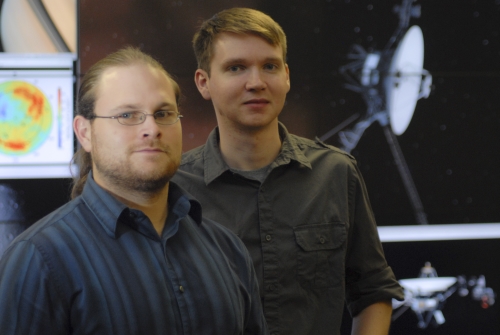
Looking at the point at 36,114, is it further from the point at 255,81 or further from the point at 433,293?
the point at 433,293

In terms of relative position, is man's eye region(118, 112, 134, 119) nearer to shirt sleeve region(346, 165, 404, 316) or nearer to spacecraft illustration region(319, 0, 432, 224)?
shirt sleeve region(346, 165, 404, 316)

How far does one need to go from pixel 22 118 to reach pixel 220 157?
3.08ft

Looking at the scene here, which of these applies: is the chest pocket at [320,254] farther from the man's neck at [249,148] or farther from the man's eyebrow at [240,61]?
the man's eyebrow at [240,61]

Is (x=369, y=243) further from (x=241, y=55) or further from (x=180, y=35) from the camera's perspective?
(x=180, y=35)

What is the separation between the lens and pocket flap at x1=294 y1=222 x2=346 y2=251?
1.53 meters

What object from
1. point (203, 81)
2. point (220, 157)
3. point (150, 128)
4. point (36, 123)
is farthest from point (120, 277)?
point (36, 123)

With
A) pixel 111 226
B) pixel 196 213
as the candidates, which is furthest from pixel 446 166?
pixel 111 226

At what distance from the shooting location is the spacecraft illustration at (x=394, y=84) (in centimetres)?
230

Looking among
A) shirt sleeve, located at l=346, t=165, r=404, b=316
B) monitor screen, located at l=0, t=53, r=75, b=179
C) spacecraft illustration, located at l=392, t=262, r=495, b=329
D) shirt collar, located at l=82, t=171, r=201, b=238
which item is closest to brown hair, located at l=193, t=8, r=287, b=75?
shirt sleeve, located at l=346, t=165, r=404, b=316

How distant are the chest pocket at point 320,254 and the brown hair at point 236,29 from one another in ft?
1.56

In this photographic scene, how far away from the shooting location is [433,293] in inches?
92.0

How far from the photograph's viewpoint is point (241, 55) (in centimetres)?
152

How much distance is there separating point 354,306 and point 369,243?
0.59 ft

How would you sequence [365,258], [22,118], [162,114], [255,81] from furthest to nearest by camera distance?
1. [22,118]
2. [365,258]
3. [255,81]
4. [162,114]
